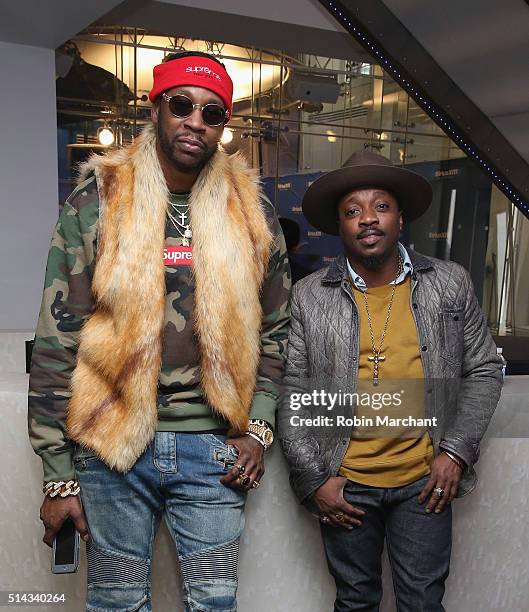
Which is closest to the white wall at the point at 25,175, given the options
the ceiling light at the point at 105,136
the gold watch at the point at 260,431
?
the ceiling light at the point at 105,136

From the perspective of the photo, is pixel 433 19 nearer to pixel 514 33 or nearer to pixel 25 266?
pixel 514 33

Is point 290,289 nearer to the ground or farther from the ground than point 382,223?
nearer to the ground

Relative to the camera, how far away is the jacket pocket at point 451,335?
186cm

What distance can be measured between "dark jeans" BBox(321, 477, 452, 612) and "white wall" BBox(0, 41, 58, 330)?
436 centimetres

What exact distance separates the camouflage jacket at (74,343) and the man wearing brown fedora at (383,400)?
14.4 inches

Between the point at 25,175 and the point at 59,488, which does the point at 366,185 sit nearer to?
the point at 59,488

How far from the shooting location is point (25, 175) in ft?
17.9

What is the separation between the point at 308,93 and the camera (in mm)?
11203

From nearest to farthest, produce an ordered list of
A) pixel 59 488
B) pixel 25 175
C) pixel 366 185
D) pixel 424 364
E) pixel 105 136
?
pixel 59 488
pixel 424 364
pixel 366 185
pixel 25 175
pixel 105 136

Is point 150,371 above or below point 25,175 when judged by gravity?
below

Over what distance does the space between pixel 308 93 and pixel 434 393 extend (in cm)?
1015

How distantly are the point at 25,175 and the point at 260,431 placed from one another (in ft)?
14.6

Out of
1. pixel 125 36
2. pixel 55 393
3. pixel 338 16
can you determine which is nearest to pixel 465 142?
pixel 338 16

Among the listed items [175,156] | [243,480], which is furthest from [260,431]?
[175,156]
